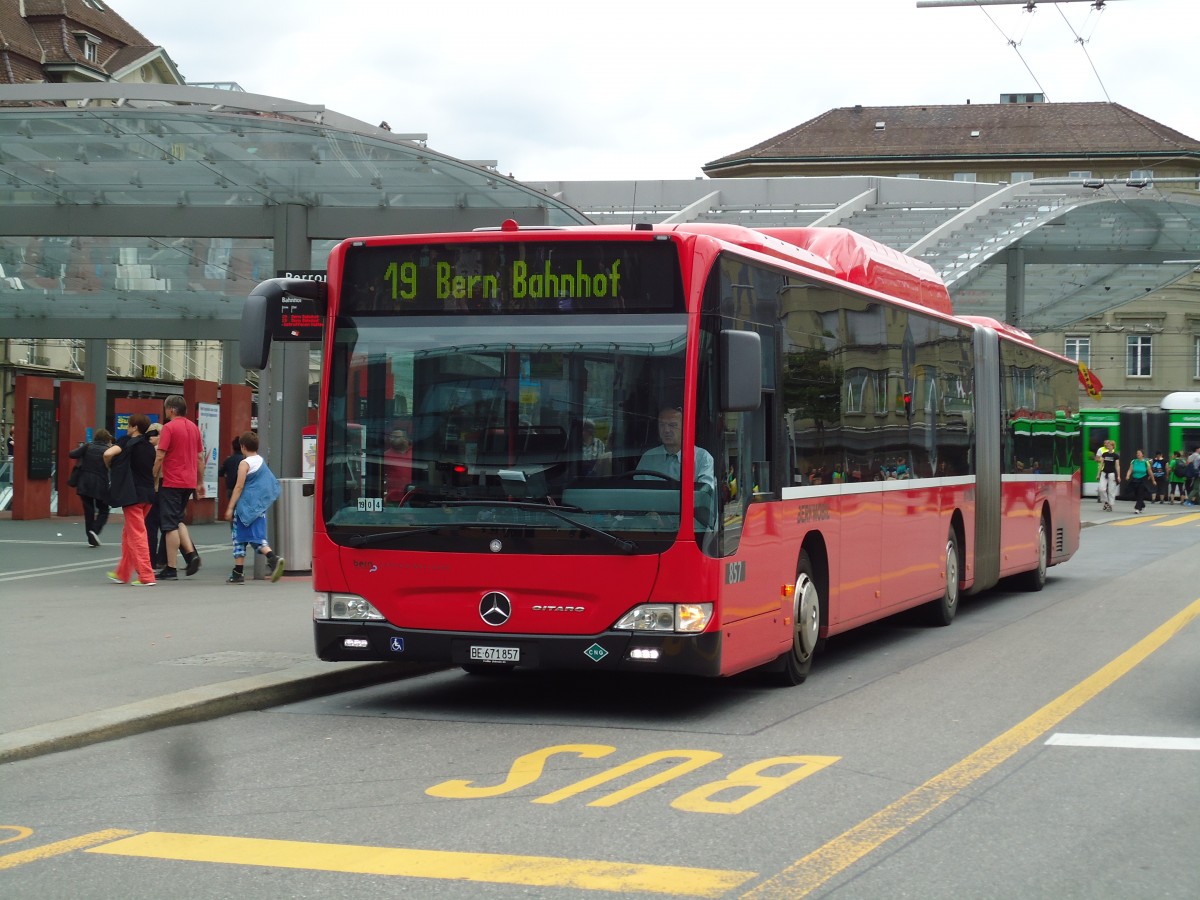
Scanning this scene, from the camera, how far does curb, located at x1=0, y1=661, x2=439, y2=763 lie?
8.34 meters

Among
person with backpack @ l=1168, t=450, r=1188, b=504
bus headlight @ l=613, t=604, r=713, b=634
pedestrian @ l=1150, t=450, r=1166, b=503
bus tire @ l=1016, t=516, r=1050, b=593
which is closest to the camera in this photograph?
bus headlight @ l=613, t=604, r=713, b=634

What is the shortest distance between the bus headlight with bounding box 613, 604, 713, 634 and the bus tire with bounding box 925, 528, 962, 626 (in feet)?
21.3

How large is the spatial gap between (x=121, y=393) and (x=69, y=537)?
38563 millimetres

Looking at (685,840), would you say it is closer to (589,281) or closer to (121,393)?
(589,281)

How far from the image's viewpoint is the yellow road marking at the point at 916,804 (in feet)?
18.6

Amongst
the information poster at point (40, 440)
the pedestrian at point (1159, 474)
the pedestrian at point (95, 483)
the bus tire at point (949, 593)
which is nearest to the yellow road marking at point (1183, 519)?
the pedestrian at point (1159, 474)

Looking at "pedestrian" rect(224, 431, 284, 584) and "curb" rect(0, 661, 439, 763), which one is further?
"pedestrian" rect(224, 431, 284, 584)

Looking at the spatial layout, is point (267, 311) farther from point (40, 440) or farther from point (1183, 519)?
point (1183, 519)

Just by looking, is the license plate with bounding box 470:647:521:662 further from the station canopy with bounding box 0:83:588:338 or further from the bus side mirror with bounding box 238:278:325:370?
the station canopy with bounding box 0:83:588:338

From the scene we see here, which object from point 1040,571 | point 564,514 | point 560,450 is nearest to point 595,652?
point 564,514

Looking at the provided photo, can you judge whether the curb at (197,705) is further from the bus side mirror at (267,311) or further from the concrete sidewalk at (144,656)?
the bus side mirror at (267,311)

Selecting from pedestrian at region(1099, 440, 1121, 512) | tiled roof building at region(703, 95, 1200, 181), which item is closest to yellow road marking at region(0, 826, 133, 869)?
pedestrian at region(1099, 440, 1121, 512)

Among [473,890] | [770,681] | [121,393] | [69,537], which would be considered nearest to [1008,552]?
[770,681]

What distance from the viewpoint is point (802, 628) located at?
1089 centimetres
